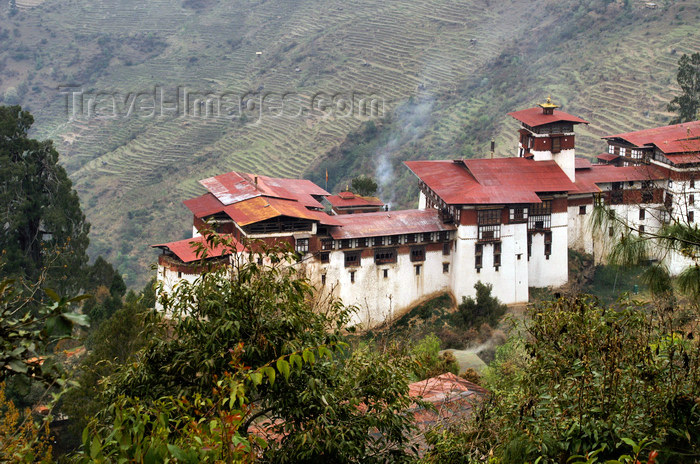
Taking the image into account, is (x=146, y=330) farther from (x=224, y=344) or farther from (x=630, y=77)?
(x=630, y=77)

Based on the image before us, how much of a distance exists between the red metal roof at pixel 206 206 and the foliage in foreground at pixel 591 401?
80.3 feet

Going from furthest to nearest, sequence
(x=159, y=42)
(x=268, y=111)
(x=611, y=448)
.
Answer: (x=159, y=42)
(x=268, y=111)
(x=611, y=448)

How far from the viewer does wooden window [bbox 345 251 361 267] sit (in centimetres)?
3647

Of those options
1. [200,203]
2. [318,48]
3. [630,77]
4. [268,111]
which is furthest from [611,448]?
[318,48]

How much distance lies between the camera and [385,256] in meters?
37.3

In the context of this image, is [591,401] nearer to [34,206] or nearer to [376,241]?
[376,241]

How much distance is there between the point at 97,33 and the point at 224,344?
113m

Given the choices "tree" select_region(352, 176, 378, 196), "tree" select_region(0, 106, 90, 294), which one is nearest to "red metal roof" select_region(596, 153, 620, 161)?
"tree" select_region(352, 176, 378, 196)

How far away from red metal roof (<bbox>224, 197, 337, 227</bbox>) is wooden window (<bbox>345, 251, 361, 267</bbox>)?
5.30 feet

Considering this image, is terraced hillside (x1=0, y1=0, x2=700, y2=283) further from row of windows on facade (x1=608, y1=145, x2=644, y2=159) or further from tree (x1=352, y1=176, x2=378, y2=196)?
tree (x1=352, y1=176, x2=378, y2=196)

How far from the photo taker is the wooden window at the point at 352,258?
3647cm

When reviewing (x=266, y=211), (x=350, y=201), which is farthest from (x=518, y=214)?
(x=266, y=211)

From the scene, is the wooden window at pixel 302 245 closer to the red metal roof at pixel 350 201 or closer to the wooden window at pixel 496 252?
the wooden window at pixel 496 252

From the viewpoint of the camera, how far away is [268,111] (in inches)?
3642
